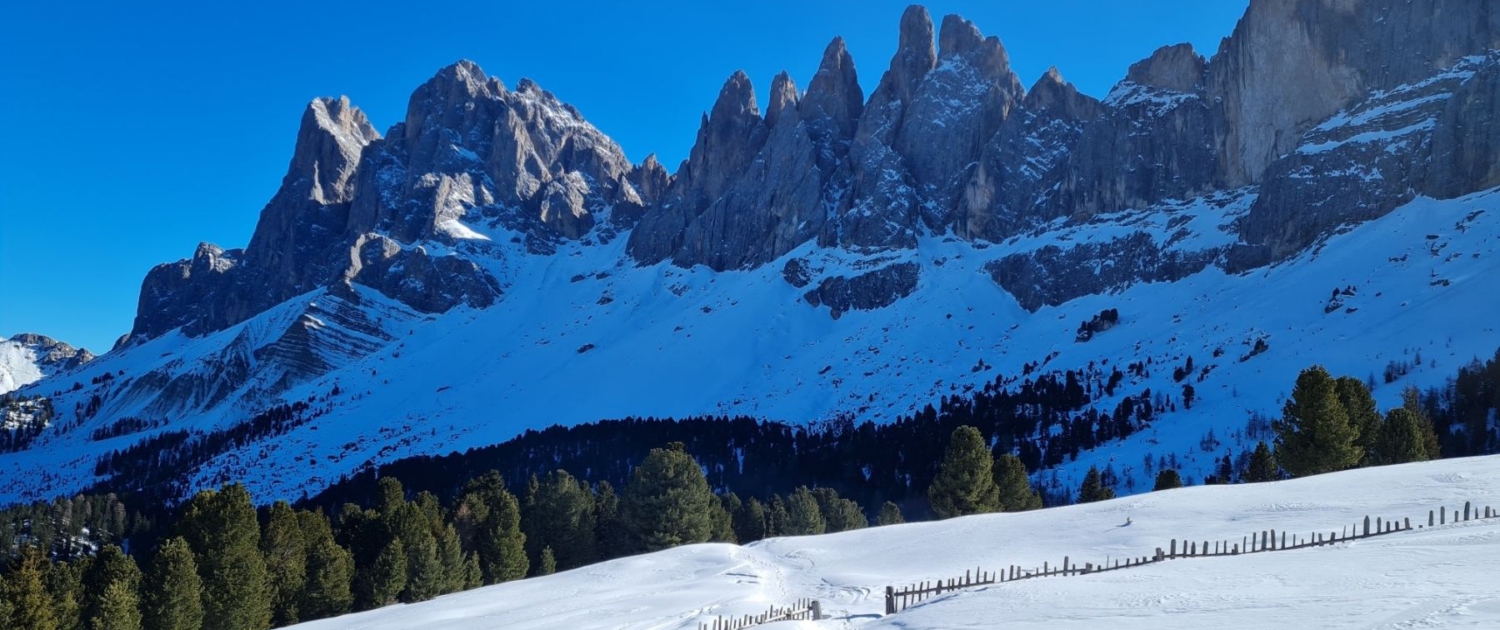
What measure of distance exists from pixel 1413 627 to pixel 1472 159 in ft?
622

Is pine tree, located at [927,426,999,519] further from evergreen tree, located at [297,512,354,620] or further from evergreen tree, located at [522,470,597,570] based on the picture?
evergreen tree, located at [297,512,354,620]

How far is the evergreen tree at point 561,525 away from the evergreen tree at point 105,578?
22.0m

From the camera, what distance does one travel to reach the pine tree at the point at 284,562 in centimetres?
4503

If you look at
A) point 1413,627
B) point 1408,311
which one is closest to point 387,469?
point 1408,311

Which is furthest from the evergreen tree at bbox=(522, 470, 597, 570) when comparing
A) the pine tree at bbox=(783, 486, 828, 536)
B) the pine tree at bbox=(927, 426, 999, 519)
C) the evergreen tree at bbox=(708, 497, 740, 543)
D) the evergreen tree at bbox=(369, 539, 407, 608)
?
the pine tree at bbox=(927, 426, 999, 519)

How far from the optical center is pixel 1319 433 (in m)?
51.0

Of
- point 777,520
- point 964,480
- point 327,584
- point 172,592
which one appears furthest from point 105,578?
point 964,480

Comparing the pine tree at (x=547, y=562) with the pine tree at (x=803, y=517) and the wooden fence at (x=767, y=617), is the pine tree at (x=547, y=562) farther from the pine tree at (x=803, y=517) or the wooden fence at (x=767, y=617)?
the wooden fence at (x=767, y=617)

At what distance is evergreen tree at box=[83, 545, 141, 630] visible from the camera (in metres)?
38.9

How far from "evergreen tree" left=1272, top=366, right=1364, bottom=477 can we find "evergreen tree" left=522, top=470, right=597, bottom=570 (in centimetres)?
4143

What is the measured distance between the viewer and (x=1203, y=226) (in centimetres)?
19850

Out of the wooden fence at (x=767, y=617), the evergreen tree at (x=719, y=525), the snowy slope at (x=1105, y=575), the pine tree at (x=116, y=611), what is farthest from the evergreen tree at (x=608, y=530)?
the wooden fence at (x=767, y=617)

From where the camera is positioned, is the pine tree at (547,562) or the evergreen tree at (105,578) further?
the pine tree at (547,562)

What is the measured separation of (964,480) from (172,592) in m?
39.9
